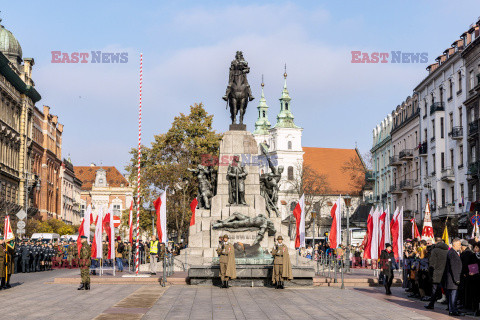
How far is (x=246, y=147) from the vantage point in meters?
31.8

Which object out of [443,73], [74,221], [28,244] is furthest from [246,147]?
[74,221]

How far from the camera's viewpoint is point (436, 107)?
64.9 meters

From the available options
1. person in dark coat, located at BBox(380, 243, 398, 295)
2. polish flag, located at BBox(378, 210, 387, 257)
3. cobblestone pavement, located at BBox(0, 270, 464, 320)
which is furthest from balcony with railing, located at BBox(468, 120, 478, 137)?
cobblestone pavement, located at BBox(0, 270, 464, 320)

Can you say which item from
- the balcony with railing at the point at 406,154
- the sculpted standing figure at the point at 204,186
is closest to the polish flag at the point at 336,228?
the sculpted standing figure at the point at 204,186

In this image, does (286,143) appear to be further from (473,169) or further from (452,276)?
(452,276)

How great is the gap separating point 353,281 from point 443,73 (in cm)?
4057

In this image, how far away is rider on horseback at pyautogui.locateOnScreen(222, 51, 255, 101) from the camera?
3244 cm

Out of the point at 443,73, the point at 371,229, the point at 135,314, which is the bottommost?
the point at 135,314

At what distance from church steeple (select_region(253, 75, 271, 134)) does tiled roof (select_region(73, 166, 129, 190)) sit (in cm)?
2666

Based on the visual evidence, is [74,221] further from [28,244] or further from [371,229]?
[371,229]

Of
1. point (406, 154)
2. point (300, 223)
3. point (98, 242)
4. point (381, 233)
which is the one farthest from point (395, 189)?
point (98, 242)

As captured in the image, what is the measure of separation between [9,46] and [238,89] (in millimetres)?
48424

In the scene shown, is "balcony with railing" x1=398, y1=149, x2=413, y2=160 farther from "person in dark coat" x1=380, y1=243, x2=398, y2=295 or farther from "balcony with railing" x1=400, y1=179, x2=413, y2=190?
"person in dark coat" x1=380, y1=243, x2=398, y2=295

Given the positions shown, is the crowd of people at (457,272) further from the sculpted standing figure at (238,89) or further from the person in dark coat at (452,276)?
the sculpted standing figure at (238,89)
